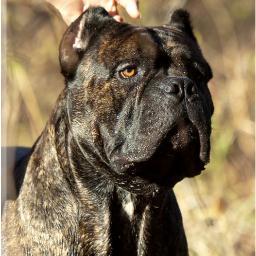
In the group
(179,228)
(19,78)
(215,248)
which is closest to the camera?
(179,228)

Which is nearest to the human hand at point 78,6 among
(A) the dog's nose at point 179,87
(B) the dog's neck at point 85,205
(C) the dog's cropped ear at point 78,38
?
(C) the dog's cropped ear at point 78,38

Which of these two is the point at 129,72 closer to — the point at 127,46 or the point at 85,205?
the point at 127,46

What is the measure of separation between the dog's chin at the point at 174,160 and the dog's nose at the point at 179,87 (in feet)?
0.47

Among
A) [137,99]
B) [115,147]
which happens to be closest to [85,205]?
[115,147]

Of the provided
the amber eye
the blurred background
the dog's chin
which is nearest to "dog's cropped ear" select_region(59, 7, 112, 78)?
the amber eye

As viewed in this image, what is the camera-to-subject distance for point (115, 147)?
4621 millimetres

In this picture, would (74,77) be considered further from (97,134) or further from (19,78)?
(19,78)

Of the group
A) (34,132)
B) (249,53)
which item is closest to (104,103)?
(34,132)

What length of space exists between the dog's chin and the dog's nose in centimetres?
14

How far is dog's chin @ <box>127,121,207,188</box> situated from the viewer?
4.54 m

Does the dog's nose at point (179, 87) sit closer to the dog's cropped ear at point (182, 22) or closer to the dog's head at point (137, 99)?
the dog's head at point (137, 99)

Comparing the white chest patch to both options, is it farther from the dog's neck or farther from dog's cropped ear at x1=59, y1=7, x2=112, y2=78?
dog's cropped ear at x1=59, y1=7, x2=112, y2=78

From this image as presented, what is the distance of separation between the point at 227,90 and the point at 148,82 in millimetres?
4639

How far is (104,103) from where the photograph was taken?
469 centimetres
